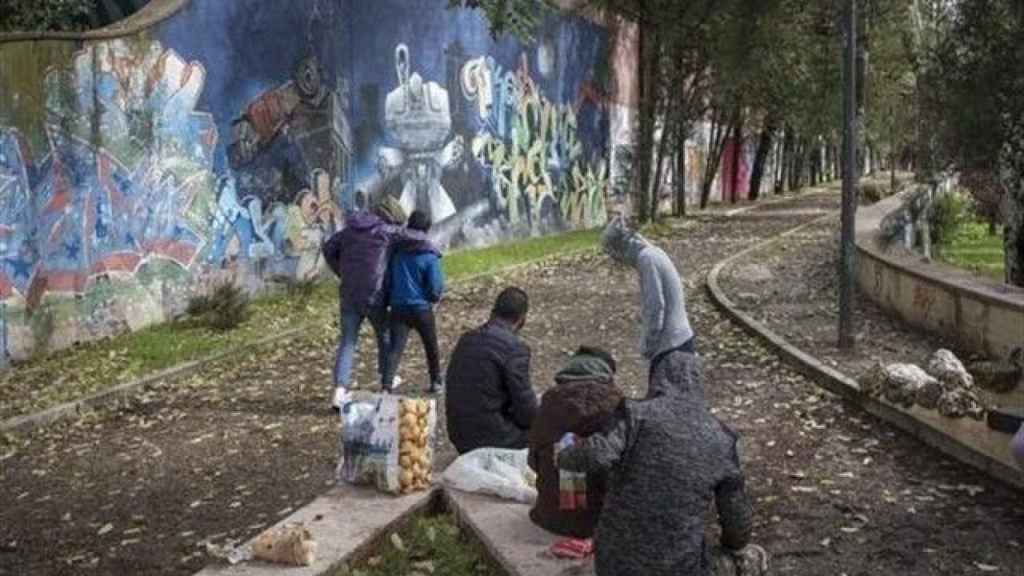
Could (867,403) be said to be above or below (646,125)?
below

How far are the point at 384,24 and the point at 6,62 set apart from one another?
9.11m

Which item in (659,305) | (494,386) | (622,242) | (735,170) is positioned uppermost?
(622,242)

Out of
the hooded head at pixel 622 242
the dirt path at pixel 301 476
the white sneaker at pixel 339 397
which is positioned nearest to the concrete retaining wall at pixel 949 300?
the dirt path at pixel 301 476

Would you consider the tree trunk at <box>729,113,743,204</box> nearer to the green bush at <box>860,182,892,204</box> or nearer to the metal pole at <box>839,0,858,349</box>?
the green bush at <box>860,182,892,204</box>

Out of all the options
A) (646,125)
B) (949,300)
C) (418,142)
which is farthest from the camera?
(646,125)

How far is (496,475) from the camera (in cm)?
619

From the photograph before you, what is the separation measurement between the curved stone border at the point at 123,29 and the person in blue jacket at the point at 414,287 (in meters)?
4.84

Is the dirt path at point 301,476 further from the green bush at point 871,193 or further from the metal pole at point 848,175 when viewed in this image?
the green bush at point 871,193

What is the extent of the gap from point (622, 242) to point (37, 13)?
10.6m

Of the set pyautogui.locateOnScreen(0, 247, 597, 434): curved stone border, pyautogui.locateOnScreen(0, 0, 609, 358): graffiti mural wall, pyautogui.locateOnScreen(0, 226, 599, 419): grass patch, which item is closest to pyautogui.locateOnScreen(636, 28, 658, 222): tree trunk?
pyautogui.locateOnScreen(0, 0, 609, 358): graffiti mural wall

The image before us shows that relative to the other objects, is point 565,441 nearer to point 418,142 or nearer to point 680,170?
point 418,142

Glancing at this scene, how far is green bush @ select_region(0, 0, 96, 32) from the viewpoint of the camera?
582 inches

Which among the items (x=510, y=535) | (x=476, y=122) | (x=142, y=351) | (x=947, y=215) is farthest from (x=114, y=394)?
(x=947, y=215)

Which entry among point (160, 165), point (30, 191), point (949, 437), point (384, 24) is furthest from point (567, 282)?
point (949, 437)
